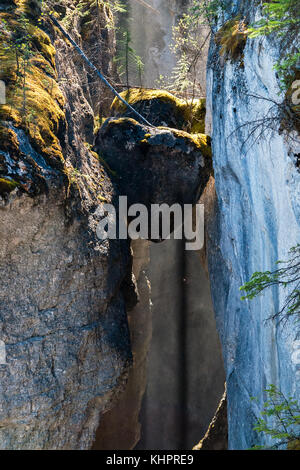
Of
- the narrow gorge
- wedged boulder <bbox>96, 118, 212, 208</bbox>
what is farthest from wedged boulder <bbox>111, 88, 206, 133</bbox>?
→ wedged boulder <bbox>96, 118, 212, 208</bbox>

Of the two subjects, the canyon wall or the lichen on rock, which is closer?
the canyon wall

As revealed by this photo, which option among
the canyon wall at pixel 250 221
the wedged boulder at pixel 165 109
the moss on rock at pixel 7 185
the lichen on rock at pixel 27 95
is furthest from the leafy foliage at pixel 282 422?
the wedged boulder at pixel 165 109


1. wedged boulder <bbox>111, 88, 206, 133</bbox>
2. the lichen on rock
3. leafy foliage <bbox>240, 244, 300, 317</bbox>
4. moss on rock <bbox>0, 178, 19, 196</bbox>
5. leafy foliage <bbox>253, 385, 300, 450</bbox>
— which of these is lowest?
leafy foliage <bbox>253, 385, 300, 450</bbox>

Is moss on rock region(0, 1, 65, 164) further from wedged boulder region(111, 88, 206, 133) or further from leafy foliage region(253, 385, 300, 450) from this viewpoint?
leafy foliage region(253, 385, 300, 450)

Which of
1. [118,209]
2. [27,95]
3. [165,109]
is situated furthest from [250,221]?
[165,109]

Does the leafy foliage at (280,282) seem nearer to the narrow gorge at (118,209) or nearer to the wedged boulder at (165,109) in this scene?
the narrow gorge at (118,209)

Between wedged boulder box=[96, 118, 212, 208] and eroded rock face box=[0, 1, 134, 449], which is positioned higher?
wedged boulder box=[96, 118, 212, 208]

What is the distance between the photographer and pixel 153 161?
30.5ft

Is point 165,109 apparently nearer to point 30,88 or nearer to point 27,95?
point 30,88

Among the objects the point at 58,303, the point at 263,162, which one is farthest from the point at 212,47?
the point at 58,303

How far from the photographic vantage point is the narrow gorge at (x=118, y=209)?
5551 mm

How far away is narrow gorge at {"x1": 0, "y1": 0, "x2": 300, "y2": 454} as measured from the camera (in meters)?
5.55

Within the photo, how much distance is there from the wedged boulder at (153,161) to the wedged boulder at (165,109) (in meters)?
1.03

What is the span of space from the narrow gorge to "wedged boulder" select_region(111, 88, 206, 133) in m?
0.03
